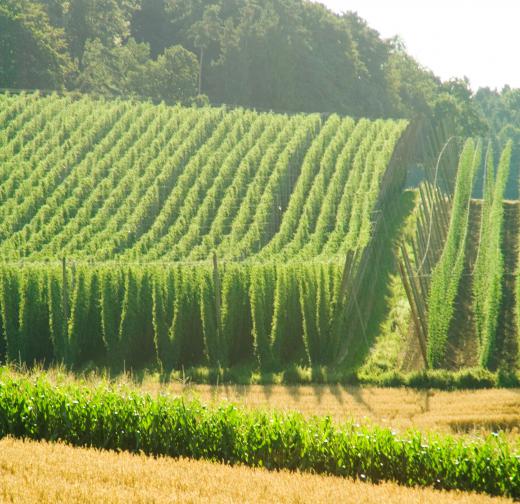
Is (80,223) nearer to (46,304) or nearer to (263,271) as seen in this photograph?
(46,304)

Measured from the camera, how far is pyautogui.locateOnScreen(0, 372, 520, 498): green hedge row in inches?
360

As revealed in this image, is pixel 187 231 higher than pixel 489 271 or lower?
higher

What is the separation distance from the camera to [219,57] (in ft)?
163

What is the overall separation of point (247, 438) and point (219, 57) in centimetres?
4135

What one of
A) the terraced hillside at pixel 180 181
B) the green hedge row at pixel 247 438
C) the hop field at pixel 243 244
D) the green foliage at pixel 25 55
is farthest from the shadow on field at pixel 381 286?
the green foliage at pixel 25 55

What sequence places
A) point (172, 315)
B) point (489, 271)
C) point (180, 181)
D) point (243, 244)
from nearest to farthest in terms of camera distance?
1. point (172, 315)
2. point (489, 271)
3. point (243, 244)
4. point (180, 181)

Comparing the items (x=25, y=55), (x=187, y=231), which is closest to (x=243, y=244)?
(x=187, y=231)

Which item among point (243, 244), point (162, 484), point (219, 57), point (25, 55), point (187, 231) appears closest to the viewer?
point (162, 484)

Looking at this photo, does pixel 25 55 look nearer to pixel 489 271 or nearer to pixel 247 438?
pixel 489 271

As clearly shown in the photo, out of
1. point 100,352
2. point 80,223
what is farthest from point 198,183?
point 100,352

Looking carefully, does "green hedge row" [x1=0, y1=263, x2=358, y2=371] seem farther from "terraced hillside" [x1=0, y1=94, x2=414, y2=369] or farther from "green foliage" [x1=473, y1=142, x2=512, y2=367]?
"green foliage" [x1=473, y1=142, x2=512, y2=367]

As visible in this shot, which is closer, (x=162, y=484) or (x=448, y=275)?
(x=162, y=484)

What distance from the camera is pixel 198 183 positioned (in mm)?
28266

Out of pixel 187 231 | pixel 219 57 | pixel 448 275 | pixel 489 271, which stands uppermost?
pixel 219 57
